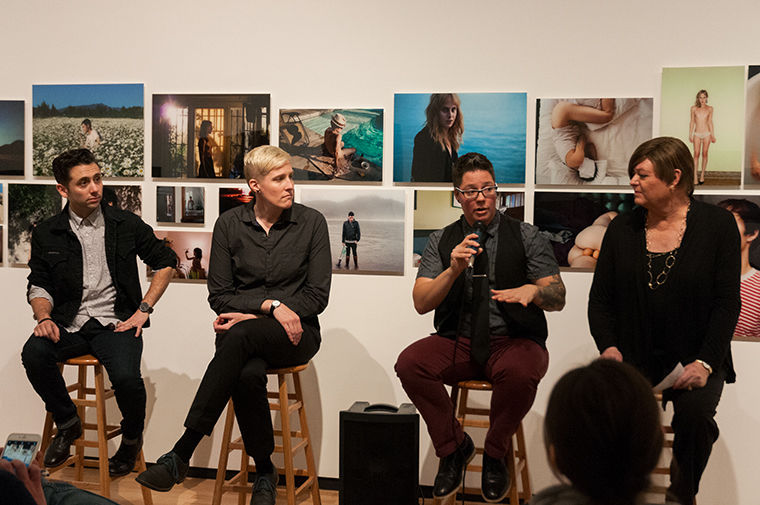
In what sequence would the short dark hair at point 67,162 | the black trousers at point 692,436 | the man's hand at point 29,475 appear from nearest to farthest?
the man's hand at point 29,475 → the black trousers at point 692,436 → the short dark hair at point 67,162

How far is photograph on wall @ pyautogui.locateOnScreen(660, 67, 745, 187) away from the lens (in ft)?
11.7

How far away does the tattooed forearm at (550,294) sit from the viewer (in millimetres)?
3107

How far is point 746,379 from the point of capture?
3.61 meters

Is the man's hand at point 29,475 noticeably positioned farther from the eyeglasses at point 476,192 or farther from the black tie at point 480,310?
the eyeglasses at point 476,192

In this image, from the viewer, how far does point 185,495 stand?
3832 millimetres

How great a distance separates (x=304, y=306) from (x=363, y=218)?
813 mm

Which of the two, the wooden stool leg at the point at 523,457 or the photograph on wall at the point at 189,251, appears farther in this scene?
the photograph on wall at the point at 189,251

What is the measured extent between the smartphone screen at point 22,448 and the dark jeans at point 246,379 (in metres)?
1.01

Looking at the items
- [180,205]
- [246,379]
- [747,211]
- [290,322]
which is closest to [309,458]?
[246,379]

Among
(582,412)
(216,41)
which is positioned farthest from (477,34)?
(582,412)

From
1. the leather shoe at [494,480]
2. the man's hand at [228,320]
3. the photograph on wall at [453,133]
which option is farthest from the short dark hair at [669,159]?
the man's hand at [228,320]

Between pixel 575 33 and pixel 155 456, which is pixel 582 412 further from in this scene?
pixel 155 456

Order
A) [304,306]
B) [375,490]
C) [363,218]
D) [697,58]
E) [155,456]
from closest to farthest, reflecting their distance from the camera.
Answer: [375,490]
[304,306]
[697,58]
[363,218]
[155,456]

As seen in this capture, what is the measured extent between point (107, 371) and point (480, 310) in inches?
67.4
